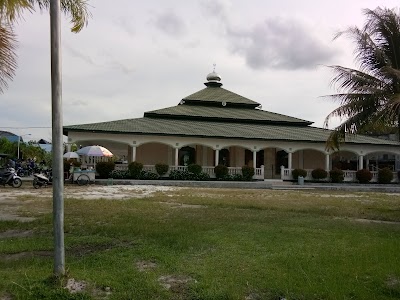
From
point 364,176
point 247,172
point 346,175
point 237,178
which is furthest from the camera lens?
point 346,175

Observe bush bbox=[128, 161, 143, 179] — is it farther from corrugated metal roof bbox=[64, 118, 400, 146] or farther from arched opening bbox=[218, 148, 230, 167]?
arched opening bbox=[218, 148, 230, 167]

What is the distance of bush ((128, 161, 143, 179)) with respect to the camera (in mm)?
25359

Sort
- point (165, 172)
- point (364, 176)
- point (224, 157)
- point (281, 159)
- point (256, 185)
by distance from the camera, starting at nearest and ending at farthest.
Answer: point (256, 185) < point (165, 172) < point (364, 176) < point (224, 157) < point (281, 159)

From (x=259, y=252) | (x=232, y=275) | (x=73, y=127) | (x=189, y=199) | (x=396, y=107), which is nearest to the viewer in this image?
(x=232, y=275)

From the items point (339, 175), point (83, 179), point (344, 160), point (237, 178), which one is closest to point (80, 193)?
point (83, 179)

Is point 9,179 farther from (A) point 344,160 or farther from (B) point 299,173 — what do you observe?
(A) point 344,160

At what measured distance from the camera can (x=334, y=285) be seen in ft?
16.2

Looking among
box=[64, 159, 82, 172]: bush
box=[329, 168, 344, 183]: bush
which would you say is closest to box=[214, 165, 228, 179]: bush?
box=[329, 168, 344, 183]: bush

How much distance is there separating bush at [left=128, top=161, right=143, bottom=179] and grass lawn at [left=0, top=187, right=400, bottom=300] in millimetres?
14532

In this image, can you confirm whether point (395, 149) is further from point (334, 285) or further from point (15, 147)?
point (15, 147)

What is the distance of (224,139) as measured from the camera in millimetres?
27547

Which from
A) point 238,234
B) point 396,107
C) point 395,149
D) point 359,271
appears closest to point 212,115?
point 395,149

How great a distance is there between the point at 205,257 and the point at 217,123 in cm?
2478

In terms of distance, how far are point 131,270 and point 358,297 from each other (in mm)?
2719
